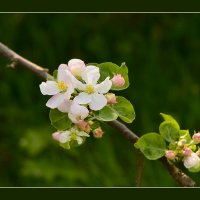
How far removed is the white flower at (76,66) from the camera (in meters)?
0.96

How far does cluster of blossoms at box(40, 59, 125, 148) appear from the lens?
0.94 m

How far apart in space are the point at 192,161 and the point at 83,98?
0.21 m

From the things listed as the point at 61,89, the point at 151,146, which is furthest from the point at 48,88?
the point at 151,146

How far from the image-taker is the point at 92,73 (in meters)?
0.96

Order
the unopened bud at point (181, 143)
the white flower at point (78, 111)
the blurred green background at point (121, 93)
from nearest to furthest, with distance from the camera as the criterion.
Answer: the white flower at point (78, 111)
the unopened bud at point (181, 143)
the blurred green background at point (121, 93)

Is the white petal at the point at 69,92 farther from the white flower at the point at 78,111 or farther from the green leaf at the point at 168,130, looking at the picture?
the green leaf at the point at 168,130

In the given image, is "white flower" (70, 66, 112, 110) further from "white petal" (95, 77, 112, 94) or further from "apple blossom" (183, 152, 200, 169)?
Result: "apple blossom" (183, 152, 200, 169)

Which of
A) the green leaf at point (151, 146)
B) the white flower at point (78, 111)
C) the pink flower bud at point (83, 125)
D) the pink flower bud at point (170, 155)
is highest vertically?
the white flower at point (78, 111)

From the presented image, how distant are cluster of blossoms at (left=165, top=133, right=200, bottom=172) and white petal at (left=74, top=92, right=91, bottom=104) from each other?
0.17 meters

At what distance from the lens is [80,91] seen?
0.96 metres

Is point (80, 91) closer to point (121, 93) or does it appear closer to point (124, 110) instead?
point (124, 110)

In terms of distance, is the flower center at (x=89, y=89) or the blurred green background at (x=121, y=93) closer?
the flower center at (x=89, y=89)

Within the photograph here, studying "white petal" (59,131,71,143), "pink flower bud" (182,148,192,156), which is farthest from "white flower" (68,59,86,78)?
"pink flower bud" (182,148,192,156)

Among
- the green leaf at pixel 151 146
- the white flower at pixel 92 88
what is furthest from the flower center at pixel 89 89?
the green leaf at pixel 151 146
